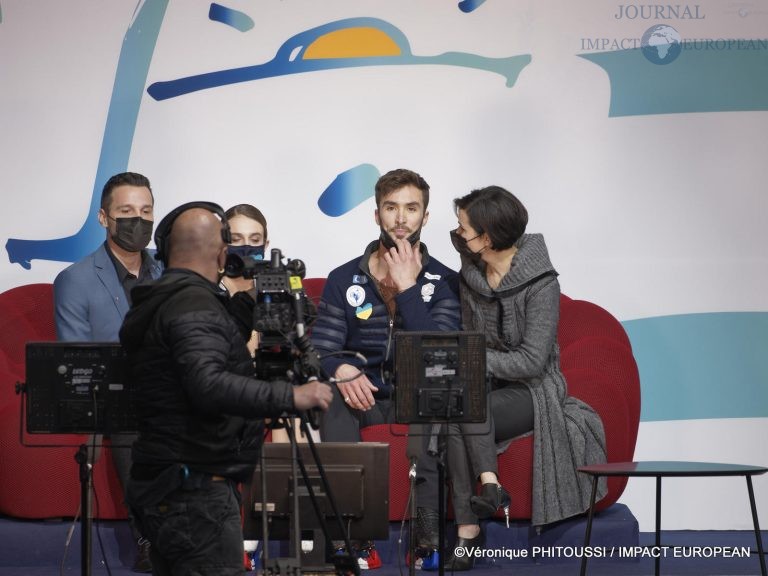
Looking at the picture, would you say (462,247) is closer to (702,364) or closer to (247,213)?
(247,213)

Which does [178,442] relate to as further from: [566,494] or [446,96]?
[446,96]

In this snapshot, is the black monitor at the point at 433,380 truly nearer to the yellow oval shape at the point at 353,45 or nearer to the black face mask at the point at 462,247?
the black face mask at the point at 462,247

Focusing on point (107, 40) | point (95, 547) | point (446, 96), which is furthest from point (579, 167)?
point (95, 547)

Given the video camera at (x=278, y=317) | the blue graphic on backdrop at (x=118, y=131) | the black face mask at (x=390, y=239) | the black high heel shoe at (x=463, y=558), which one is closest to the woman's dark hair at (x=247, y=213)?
the black face mask at (x=390, y=239)

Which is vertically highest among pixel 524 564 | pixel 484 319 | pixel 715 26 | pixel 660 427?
pixel 715 26

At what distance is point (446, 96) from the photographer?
19.7 feet

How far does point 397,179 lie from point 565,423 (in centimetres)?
123

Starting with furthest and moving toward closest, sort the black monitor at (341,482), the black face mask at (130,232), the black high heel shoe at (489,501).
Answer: the black face mask at (130,232), the black high heel shoe at (489,501), the black monitor at (341,482)

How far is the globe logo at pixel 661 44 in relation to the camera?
19.8ft

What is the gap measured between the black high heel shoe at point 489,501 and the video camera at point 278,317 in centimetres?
158

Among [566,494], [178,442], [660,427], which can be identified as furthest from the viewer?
[660,427]

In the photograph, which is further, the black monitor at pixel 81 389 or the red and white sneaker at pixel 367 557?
the red and white sneaker at pixel 367 557

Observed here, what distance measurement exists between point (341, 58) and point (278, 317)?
3023 mm

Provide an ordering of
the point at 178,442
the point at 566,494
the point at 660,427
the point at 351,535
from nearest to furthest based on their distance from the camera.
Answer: the point at 178,442
the point at 351,535
the point at 566,494
the point at 660,427
